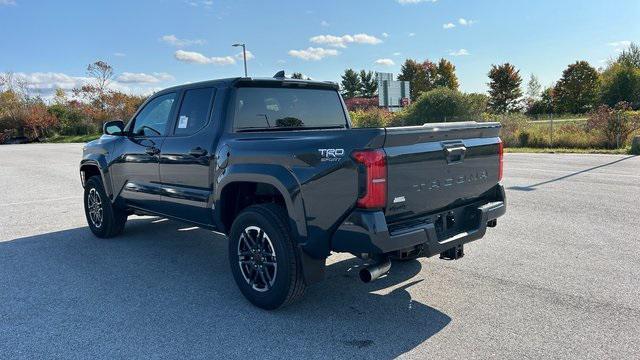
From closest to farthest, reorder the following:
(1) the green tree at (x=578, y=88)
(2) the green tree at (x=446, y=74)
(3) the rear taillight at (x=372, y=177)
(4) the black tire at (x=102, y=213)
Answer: (3) the rear taillight at (x=372, y=177), (4) the black tire at (x=102, y=213), (1) the green tree at (x=578, y=88), (2) the green tree at (x=446, y=74)

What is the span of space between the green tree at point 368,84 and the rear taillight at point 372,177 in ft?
255

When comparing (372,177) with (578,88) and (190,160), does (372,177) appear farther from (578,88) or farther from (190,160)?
(578,88)

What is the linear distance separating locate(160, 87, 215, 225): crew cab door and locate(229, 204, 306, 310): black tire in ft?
2.14

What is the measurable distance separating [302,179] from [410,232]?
857 millimetres

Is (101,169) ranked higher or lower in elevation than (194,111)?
lower

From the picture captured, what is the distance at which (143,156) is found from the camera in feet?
18.0

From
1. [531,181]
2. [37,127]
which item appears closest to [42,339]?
[531,181]

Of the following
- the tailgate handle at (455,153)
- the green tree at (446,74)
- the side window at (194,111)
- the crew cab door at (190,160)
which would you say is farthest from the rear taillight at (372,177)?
the green tree at (446,74)

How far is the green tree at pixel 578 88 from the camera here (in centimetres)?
4831

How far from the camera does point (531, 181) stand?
10414 mm

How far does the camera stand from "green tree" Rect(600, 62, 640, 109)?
4631 centimetres

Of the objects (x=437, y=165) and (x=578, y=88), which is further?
(x=578, y=88)

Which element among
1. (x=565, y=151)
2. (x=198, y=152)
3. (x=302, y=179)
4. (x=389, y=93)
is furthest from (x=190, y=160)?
(x=389, y=93)

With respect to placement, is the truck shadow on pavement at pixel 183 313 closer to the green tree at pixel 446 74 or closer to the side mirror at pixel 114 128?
the side mirror at pixel 114 128
